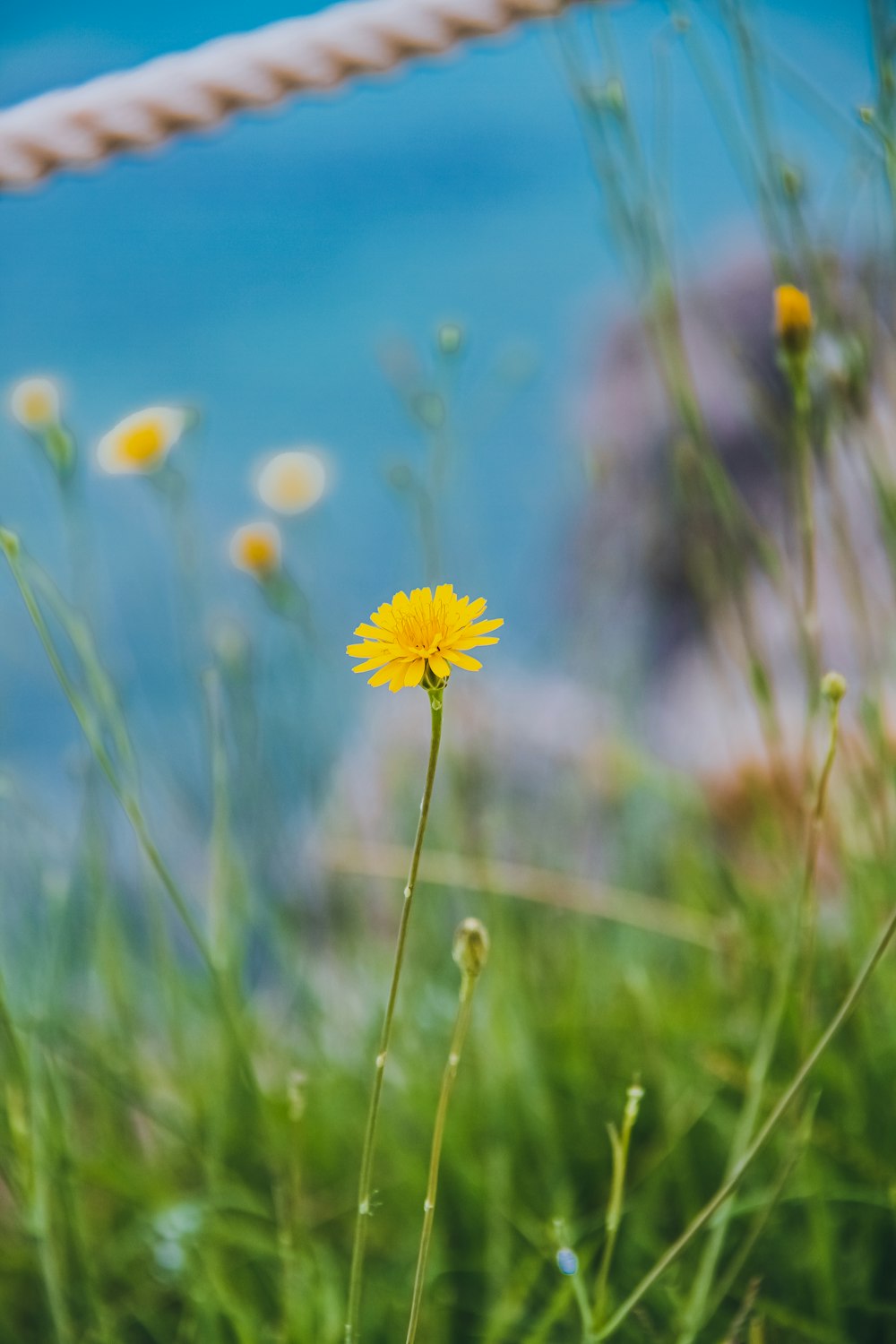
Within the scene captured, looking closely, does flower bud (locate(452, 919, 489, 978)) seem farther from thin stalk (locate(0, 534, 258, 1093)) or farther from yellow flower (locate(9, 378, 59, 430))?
yellow flower (locate(9, 378, 59, 430))

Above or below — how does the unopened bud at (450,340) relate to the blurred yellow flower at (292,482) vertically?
below

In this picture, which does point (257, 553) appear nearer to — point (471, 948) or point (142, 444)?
point (142, 444)

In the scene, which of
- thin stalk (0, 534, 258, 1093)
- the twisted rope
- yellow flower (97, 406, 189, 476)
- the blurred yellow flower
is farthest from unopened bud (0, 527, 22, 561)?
the blurred yellow flower

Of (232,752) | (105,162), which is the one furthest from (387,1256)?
(232,752)

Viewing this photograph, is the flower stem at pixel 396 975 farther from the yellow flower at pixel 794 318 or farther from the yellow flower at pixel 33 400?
the yellow flower at pixel 33 400

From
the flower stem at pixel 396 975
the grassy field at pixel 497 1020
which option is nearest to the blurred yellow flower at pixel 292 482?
the grassy field at pixel 497 1020
